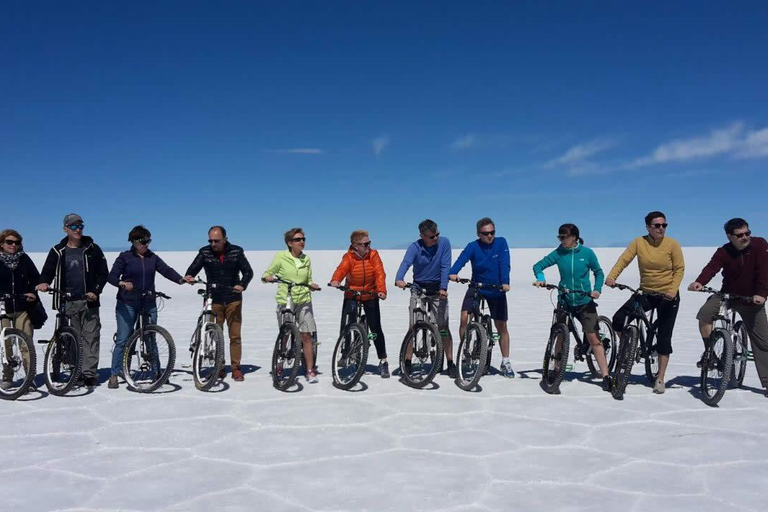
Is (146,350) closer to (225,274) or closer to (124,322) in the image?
(124,322)

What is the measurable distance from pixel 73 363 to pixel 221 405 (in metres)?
2.03

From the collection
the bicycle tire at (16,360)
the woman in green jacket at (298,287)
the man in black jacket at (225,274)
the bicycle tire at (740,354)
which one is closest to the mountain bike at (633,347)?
the bicycle tire at (740,354)

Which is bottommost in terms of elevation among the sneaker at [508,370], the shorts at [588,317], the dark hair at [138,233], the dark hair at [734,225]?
the sneaker at [508,370]

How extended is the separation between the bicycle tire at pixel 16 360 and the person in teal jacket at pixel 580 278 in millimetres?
6148

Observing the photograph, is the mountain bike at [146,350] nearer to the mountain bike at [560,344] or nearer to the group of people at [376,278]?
the group of people at [376,278]

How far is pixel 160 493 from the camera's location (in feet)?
13.6

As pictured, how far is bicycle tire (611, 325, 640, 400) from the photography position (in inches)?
261

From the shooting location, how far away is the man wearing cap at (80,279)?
7.07 m

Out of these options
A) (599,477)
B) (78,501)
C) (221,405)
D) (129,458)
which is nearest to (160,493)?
(78,501)

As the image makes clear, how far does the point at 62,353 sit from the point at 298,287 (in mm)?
3045

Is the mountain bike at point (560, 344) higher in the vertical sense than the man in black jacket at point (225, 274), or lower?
lower

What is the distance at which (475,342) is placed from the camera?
735 cm

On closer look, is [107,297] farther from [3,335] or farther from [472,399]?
[472,399]

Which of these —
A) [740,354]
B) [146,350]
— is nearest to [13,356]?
[146,350]
